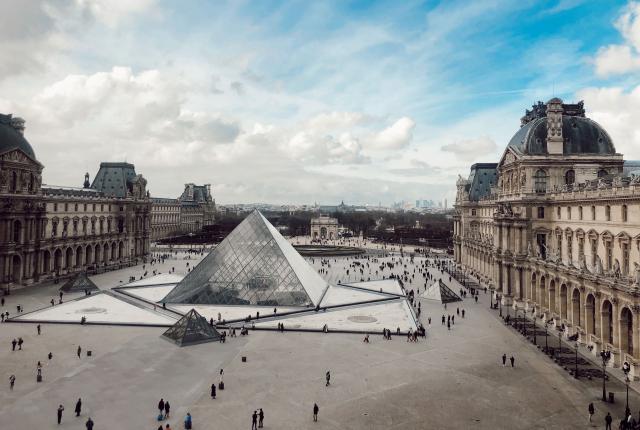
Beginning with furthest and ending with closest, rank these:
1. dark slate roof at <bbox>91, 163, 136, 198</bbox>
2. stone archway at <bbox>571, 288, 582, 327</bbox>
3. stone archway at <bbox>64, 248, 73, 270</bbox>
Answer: dark slate roof at <bbox>91, 163, 136, 198</bbox>, stone archway at <bbox>64, 248, 73, 270</bbox>, stone archway at <bbox>571, 288, 582, 327</bbox>

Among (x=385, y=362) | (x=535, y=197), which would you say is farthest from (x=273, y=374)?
(x=535, y=197)

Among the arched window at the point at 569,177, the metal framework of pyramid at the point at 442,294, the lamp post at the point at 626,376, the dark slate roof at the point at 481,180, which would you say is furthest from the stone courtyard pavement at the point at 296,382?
the dark slate roof at the point at 481,180

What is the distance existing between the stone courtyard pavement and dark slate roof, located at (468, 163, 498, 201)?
3543 centimetres

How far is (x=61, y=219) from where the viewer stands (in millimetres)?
57938

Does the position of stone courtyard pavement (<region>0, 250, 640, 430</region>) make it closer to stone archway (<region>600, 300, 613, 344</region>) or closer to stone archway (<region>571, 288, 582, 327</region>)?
stone archway (<region>571, 288, 582, 327</region>)

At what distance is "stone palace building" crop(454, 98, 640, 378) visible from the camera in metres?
26.2

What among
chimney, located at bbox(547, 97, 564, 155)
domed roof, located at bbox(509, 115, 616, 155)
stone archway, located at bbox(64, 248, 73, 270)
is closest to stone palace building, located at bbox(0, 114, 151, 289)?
stone archway, located at bbox(64, 248, 73, 270)

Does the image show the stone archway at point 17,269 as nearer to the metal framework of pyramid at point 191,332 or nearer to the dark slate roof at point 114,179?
the dark slate roof at point 114,179

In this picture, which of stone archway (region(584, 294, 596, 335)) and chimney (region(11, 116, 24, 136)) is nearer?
stone archway (region(584, 294, 596, 335))

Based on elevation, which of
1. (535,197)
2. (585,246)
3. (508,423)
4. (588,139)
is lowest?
(508,423)

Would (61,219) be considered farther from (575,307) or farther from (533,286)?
(575,307)

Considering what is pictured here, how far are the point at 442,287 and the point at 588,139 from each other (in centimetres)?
1900

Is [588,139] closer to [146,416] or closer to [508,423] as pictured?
[508,423]

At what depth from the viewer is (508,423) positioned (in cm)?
1812
